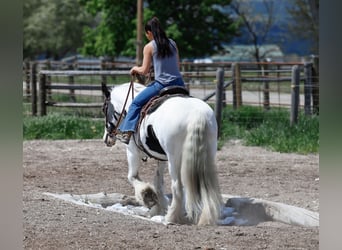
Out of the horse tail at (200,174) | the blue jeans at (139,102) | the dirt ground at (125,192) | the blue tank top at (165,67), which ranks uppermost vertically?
the blue tank top at (165,67)

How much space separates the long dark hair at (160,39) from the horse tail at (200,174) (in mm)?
1021

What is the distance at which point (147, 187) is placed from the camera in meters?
7.74

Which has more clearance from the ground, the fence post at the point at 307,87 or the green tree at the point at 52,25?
the green tree at the point at 52,25

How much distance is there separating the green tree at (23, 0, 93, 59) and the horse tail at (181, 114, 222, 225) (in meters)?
47.0

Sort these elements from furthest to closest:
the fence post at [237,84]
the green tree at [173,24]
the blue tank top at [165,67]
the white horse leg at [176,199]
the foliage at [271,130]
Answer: the green tree at [173,24] → the fence post at [237,84] → the foliage at [271,130] → the blue tank top at [165,67] → the white horse leg at [176,199]

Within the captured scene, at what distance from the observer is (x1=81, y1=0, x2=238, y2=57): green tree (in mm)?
33688

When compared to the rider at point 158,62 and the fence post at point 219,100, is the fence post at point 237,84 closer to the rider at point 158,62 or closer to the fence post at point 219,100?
the fence post at point 219,100

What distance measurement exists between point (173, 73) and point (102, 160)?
4.64 m

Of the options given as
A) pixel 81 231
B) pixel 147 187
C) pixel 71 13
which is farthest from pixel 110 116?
pixel 71 13

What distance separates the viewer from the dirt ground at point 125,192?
213 inches

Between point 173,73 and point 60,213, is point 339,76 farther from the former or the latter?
point 173,73

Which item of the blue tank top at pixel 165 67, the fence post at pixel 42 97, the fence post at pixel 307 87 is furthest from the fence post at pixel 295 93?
the blue tank top at pixel 165 67

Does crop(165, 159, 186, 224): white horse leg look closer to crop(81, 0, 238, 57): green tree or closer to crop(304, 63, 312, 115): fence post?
crop(304, 63, 312, 115): fence post

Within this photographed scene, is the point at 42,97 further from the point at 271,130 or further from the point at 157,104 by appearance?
the point at 157,104
